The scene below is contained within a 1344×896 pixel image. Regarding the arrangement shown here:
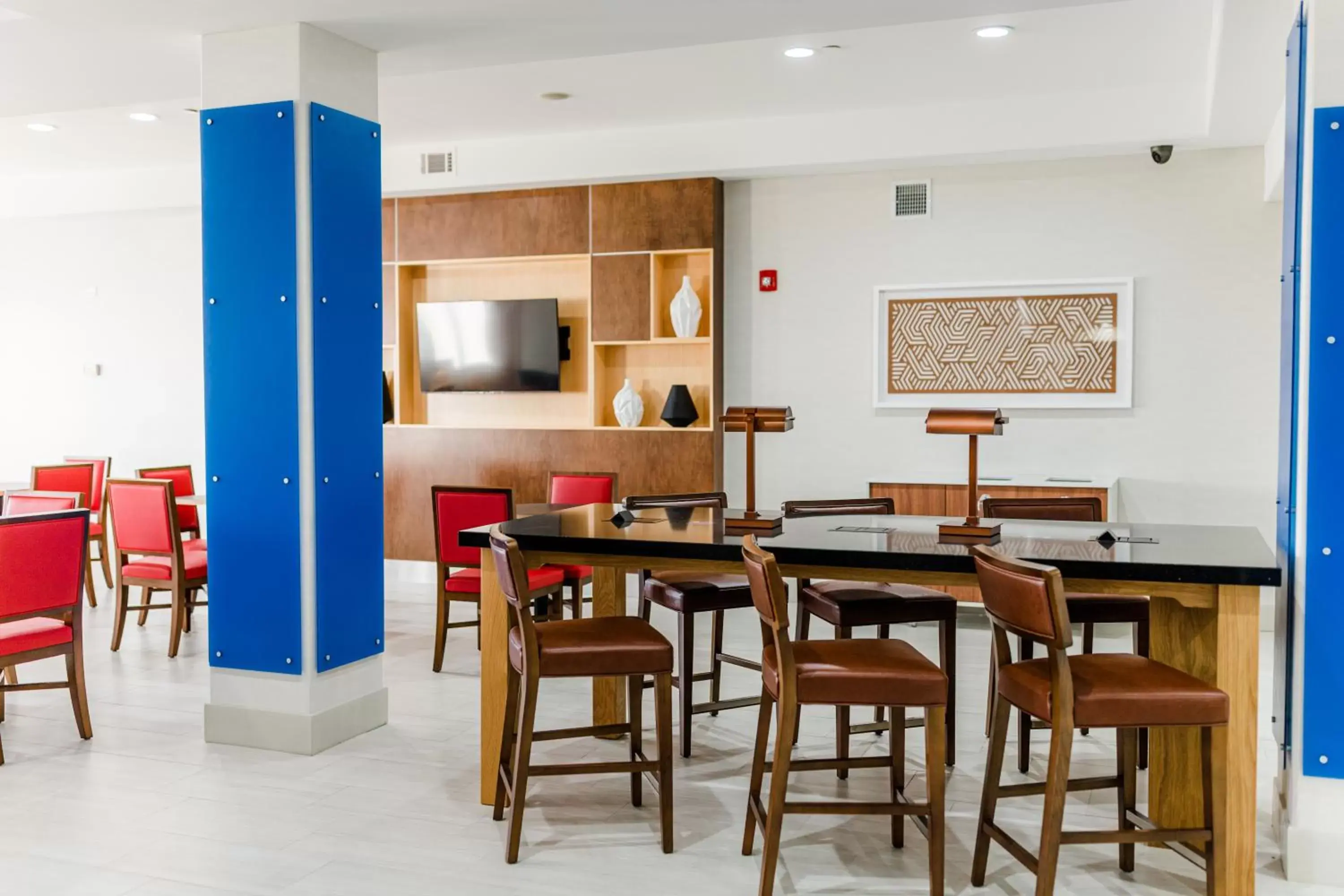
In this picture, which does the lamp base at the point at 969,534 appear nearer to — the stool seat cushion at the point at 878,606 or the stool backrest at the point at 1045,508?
the stool seat cushion at the point at 878,606

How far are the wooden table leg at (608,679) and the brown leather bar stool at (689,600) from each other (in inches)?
5.7

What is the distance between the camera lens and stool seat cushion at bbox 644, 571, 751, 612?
159 inches

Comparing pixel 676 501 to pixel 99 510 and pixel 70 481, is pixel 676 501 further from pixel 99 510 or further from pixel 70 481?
pixel 70 481

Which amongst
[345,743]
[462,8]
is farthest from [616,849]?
[462,8]

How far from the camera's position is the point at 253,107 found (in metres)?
4.11

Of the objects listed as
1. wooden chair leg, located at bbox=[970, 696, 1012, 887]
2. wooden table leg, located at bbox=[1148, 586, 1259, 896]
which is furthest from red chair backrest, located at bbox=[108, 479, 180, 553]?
wooden table leg, located at bbox=[1148, 586, 1259, 896]

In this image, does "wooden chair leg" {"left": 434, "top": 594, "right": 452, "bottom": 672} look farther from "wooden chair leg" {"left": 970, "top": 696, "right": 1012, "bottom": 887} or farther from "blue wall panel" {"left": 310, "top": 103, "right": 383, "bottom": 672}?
"wooden chair leg" {"left": 970, "top": 696, "right": 1012, "bottom": 887}

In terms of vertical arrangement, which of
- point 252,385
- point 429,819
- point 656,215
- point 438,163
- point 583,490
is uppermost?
point 438,163

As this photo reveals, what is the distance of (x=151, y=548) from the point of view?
570 cm

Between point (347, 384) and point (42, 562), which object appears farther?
point (347, 384)

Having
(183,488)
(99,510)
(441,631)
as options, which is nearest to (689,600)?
(441,631)

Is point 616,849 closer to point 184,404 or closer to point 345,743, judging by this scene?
point 345,743

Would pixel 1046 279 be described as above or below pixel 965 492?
above

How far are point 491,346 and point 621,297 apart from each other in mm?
1027
